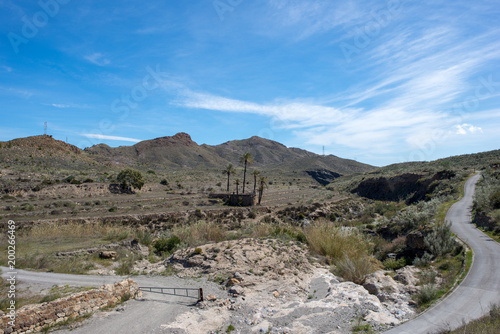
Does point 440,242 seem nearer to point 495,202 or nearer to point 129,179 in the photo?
point 495,202

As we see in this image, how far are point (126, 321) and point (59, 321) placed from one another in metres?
1.93

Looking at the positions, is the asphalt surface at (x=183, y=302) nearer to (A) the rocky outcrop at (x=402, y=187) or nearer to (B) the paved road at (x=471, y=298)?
(B) the paved road at (x=471, y=298)

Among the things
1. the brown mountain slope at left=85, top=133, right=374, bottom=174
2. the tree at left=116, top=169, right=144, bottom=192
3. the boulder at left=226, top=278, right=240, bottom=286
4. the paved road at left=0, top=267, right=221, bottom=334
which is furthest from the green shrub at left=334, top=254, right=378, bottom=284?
the brown mountain slope at left=85, top=133, right=374, bottom=174

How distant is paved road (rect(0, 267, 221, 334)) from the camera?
9.08 metres

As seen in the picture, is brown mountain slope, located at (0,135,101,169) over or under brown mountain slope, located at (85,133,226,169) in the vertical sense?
under

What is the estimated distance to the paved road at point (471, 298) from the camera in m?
8.59

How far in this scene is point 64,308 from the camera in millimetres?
9125

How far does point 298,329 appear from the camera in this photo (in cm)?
936

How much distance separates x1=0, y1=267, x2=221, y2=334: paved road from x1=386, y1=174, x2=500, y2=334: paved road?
7.21 meters

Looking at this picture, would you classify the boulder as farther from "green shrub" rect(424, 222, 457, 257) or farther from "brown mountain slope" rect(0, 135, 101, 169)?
"brown mountain slope" rect(0, 135, 101, 169)

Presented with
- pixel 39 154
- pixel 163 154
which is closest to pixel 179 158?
pixel 163 154

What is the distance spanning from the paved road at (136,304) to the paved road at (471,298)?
7211 mm

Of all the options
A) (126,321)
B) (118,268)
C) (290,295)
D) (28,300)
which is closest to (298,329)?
(290,295)

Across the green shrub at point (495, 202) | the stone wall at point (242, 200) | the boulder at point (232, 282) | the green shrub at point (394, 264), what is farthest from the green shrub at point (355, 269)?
the stone wall at point (242, 200)
